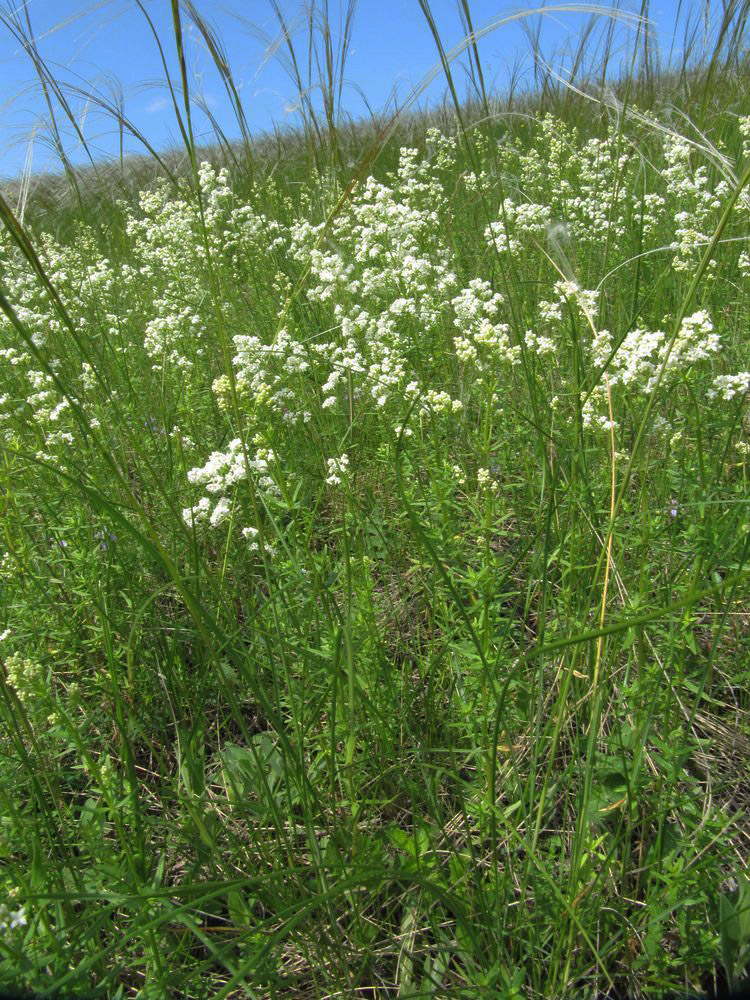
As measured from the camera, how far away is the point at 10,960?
128 cm

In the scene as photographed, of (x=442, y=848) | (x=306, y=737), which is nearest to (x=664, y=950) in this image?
(x=442, y=848)

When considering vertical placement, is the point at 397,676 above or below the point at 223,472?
below

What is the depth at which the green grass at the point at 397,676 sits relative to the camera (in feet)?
4.77

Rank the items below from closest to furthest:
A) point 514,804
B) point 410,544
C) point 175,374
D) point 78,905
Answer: point 514,804 < point 78,905 < point 410,544 < point 175,374

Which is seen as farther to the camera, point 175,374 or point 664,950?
point 175,374

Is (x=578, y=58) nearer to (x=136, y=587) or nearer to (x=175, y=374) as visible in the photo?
(x=136, y=587)

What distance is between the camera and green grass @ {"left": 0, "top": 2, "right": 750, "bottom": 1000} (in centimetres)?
145

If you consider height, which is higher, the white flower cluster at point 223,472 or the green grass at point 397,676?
the white flower cluster at point 223,472

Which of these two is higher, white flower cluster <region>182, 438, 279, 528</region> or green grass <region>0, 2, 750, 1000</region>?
white flower cluster <region>182, 438, 279, 528</region>

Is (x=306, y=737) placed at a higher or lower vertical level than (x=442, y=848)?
higher

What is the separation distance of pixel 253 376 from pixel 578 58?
5.42ft

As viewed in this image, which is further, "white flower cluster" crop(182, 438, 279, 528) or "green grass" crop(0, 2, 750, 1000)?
"white flower cluster" crop(182, 438, 279, 528)

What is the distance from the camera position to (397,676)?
7.37 feet

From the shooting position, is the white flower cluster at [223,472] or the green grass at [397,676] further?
the white flower cluster at [223,472]
